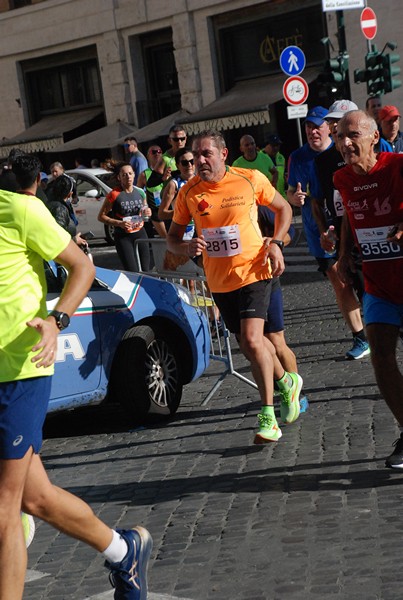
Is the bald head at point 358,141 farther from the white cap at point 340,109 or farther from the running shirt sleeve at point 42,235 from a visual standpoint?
the white cap at point 340,109

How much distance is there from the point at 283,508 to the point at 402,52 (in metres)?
24.3

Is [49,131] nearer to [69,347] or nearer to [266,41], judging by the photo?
[266,41]

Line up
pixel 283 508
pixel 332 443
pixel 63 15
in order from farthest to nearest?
pixel 63 15
pixel 332 443
pixel 283 508

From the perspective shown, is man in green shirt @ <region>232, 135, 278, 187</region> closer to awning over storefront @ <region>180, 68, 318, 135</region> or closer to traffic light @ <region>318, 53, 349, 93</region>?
traffic light @ <region>318, 53, 349, 93</region>

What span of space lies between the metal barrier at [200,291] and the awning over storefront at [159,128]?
22.4 metres

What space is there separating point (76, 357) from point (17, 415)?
3550 mm

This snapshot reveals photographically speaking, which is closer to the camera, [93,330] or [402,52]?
[93,330]

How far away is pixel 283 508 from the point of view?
234 inches

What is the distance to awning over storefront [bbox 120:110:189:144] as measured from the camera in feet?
110

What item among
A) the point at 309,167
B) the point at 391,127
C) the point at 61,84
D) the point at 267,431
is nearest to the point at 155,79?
the point at 61,84

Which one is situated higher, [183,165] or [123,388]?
[183,165]

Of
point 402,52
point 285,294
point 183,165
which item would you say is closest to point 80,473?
point 183,165

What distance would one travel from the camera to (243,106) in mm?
30641

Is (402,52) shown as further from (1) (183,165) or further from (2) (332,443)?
(2) (332,443)
